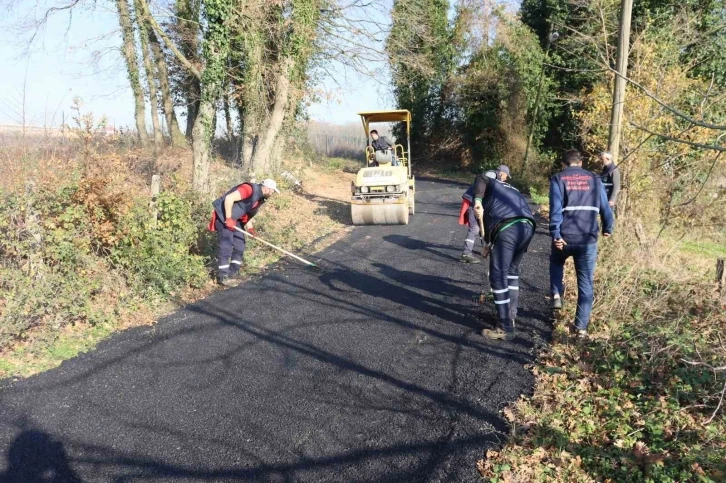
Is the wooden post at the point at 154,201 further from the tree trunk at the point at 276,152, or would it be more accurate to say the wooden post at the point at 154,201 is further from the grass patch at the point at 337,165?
the grass patch at the point at 337,165

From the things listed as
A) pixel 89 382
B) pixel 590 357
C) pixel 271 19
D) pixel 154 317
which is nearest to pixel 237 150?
pixel 271 19

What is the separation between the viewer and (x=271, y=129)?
1481cm

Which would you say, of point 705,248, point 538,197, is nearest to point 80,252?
point 705,248

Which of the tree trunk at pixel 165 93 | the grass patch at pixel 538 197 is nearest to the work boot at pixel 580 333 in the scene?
the grass patch at pixel 538 197

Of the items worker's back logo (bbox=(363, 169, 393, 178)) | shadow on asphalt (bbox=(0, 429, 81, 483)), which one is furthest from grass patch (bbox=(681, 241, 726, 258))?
shadow on asphalt (bbox=(0, 429, 81, 483))

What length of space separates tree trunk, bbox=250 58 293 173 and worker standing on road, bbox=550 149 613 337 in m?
10.5

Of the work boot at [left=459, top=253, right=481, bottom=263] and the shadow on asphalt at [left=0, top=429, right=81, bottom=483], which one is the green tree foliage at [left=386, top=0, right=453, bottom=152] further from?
the shadow on asphalt at [left=0, top=429, right=81, bottom=483]

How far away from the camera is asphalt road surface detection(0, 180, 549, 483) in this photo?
3.48 m

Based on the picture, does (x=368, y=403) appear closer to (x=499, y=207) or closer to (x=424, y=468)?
(x=424, y=468)

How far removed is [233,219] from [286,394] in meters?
3.56

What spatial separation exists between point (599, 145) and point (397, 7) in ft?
25.3

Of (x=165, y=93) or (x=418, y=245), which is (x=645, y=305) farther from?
(x=165, y=93)

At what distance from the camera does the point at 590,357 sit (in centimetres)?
476

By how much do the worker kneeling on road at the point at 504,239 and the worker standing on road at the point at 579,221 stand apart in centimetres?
29
